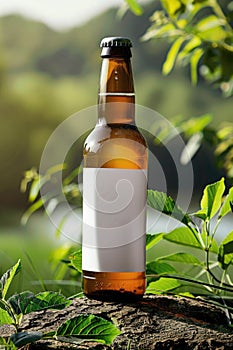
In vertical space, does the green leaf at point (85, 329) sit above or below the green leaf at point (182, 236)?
below

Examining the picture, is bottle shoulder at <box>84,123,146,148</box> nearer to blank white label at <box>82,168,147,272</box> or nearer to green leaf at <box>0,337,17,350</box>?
blank white label at <box>82,168,147,272</box>

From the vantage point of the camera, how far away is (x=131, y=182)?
0.90 m

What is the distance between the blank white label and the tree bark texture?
0.19ft

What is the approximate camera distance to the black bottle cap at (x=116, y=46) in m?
0.91

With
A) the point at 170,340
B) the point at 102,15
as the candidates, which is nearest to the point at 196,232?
the point at 170,340

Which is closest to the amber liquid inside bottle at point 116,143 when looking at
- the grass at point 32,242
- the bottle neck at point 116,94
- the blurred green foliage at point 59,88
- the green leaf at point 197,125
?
the bottle neck at point 116,94

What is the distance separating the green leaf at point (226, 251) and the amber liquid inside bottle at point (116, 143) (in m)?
0.13

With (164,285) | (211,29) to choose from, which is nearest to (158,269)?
(164,285)

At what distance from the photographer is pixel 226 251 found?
953 mm

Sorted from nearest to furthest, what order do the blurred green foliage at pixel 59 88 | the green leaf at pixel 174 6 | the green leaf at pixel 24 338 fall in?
1. the green leaf at pixel 24 338
2. the green leaf at pixel 174 6
3. the blurred green foliage at pixel 59 88

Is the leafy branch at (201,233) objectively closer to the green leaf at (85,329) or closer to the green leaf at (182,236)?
the green leaf at (182,236)

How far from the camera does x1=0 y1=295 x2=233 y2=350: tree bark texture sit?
0.81 m

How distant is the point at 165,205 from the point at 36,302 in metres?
0.24

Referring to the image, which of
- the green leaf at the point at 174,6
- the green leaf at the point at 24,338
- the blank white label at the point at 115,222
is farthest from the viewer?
the green leaf at the point at 174,6
